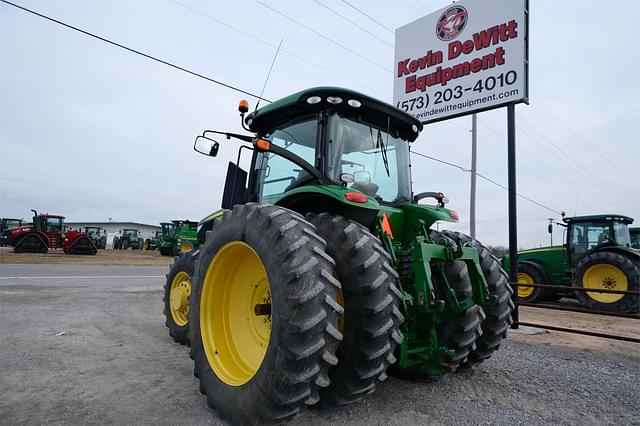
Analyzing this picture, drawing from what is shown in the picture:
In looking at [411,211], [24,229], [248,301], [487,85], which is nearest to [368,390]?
[248,301]

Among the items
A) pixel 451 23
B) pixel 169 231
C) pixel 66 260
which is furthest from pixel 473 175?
pixel 169 231

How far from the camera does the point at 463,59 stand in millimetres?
7066

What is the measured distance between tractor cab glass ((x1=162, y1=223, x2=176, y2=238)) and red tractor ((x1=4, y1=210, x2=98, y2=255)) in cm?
480

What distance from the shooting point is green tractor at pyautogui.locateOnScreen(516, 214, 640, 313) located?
Result: 29.6 feet

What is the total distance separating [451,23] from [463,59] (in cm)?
84

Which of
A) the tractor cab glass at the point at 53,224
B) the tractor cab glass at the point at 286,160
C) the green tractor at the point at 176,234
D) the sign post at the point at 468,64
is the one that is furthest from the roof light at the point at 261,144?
the tractor cab glass at the point at 53,224

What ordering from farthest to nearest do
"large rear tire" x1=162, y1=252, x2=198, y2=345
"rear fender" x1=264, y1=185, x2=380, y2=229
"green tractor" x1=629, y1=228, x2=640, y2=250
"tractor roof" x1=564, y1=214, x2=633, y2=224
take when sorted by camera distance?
1. "green tractor" x1=629, y1=228, x2=640, y2=250
2. "tractor roof" x1=564, y1=214, x2=633, y2=224
3. "large rear tire" x1=162, y1=252, x2=198, y2=345
4. "rear fender" x1=264, y1=185, x2=380, y2=229

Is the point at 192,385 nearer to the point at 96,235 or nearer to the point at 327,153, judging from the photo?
the point at 327,153

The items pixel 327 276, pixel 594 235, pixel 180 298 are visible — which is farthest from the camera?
pixel 594 235

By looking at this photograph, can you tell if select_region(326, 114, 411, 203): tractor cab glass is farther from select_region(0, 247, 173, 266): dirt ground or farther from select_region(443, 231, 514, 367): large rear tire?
select_region(0, 247, 173, 266): dirt ground

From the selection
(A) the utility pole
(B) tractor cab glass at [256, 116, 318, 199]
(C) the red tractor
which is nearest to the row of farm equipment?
(C) the red tractor

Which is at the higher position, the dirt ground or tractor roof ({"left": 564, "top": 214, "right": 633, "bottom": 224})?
tractor roof ({"left": 564, "top": 214, "right": 633, "bottom": 224})

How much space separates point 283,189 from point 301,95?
2.87 ft

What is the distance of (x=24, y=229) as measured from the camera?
22.8 meters
